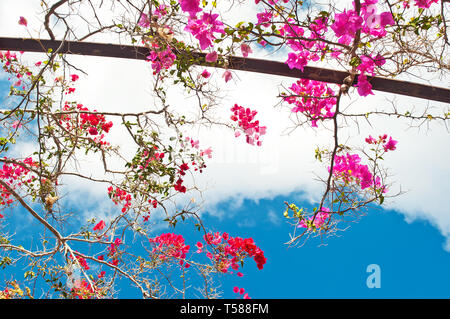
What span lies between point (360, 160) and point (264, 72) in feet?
3.53

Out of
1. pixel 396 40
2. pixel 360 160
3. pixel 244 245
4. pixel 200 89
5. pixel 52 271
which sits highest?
pixel 396 40

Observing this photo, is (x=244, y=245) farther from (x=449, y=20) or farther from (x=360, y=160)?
(x=449, y=20)

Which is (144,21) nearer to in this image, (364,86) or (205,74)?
(205,74)

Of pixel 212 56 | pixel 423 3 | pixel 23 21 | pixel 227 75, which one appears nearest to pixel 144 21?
pixel 212 56

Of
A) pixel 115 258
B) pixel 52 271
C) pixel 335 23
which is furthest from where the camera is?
pixel 115 258

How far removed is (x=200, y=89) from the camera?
241cm

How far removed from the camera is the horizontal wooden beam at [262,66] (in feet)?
7.09

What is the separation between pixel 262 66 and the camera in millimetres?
2266

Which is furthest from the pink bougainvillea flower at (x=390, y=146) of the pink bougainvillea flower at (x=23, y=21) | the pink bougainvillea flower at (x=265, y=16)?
the pink bougainvillea flower at (x=23, y=21)

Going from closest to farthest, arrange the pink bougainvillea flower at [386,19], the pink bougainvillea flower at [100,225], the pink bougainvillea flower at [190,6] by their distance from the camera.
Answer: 1. the pink bougainvillea flower at [386,19]
2. the pink bougainvillea flower at [190,6]
3. the pink bougainvillea flower at [100,225]

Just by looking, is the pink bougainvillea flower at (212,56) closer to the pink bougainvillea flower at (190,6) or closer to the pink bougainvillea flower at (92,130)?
the pink bougainvillea flower at (190,6)

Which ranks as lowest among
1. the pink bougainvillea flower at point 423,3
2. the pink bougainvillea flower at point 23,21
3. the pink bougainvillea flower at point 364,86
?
the pink bougainvillea flower at point 364,86
